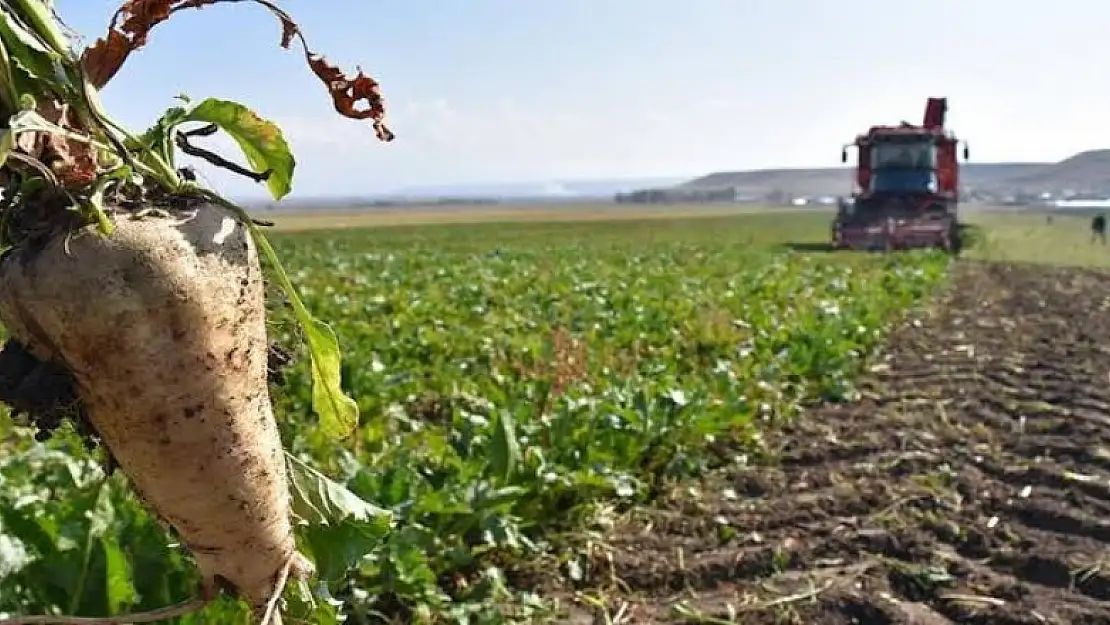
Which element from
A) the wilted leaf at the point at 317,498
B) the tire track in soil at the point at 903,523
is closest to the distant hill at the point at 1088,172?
the tire track in soil at the point at 903,523

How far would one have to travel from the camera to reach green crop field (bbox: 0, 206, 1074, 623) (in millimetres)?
2463

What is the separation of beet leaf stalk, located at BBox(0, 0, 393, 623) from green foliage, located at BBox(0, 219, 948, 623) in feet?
0.62

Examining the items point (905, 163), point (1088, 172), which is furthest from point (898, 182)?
point (1088, 172)

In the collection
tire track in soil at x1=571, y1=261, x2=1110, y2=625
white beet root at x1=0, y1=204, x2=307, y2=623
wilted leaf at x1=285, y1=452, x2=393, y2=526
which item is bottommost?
tire track in soil at x1=571, y1=261, x2=1110, y2=625

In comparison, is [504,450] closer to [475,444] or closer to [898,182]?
[475,444]

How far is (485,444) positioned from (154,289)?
2530 mm

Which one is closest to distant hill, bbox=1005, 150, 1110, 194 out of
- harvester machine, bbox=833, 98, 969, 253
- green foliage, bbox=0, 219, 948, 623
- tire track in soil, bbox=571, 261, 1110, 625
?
harvester machine, bbox=833, 98, 969, 253

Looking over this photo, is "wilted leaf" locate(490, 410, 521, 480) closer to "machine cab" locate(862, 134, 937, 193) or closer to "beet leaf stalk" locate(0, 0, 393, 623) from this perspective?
"beet leaf stalk" locate(0, 0, 393, 623)

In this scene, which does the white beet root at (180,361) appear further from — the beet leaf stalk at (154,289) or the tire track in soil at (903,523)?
the tire track in soil at (903,523)

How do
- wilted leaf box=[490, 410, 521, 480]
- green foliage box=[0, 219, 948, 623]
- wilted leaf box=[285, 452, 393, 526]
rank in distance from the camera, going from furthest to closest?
wilted leaf box=[490, 410, 521, 480] < green foliage box=[0, 219, 948, 623] < wilted leaf box=[285, 452, 393, 526]

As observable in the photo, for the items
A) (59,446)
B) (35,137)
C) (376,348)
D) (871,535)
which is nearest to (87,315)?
(35,137)

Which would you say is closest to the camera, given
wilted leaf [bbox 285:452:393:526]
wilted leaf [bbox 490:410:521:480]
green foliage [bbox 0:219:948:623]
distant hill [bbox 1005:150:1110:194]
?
wilted leaf [bbox 285:452:393:526]

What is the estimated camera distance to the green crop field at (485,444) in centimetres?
246

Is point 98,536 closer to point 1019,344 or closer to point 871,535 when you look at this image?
point 871,535
